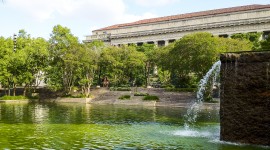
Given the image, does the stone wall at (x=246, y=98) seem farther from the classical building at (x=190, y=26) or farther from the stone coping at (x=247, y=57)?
the classical building at (x=190, y=26)

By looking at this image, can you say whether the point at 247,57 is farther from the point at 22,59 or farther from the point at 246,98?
the point at 22,59

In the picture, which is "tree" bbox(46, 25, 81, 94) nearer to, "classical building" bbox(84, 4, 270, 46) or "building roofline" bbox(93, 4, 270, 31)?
"classical building" bbox(84, 4, 270, 46)

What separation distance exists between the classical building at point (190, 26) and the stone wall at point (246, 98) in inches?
2590

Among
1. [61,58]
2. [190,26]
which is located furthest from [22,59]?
[190,26]

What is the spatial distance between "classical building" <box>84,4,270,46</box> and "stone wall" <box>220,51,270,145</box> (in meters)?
65.8

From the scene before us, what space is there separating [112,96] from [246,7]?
4257cm

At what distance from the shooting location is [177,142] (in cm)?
1789

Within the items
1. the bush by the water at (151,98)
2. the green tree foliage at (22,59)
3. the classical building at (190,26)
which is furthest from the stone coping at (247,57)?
the classical building at (190,26)

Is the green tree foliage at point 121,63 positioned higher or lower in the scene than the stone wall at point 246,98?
higher

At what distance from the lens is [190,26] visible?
3469 inches

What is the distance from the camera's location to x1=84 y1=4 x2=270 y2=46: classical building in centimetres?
8007

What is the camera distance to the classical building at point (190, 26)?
8007 cm

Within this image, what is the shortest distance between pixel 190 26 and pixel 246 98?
72.9m

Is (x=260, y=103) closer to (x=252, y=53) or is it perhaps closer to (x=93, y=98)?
(x=252, y=53)
